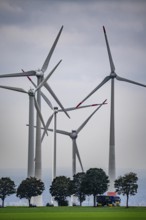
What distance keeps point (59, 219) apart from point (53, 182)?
9203 centimetres

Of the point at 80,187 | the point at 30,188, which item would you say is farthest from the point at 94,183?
the point at 30,188

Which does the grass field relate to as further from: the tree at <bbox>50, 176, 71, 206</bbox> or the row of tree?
the tree at <bbox>50, 176, 71, 206</bbox>

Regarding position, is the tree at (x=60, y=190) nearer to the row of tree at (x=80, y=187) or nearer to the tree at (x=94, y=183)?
the row of tree at (x=80, y=187)

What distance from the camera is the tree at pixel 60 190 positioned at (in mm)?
195312

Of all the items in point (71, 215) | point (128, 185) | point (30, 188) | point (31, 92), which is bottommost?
point (71, 215)

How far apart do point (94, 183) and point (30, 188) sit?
15819 mm

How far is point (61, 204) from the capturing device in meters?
194

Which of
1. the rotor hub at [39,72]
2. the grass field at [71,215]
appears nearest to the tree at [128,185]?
the rotor hub at [39,72]

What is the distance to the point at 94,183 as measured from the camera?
19488cm

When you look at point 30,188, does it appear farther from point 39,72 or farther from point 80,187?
point 39,72

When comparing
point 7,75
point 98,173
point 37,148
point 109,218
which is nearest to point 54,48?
point 7,75

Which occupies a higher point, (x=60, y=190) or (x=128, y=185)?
(x=128, y=185)

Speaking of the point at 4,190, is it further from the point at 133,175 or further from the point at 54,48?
the point at 54,48

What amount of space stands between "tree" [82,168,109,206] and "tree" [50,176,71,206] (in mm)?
4847
